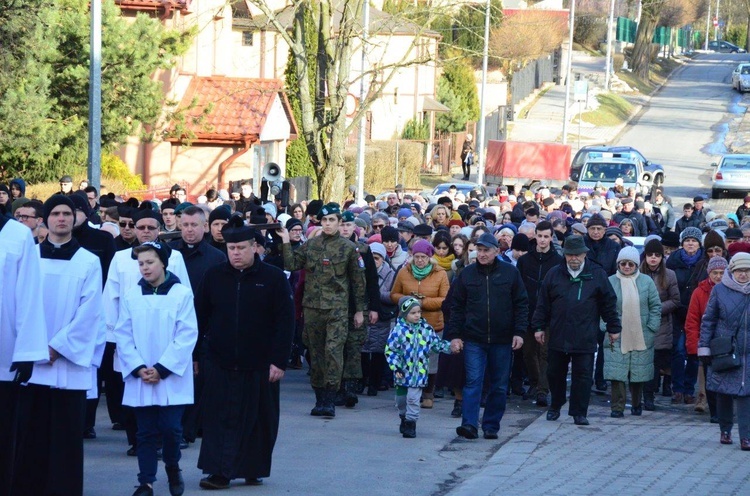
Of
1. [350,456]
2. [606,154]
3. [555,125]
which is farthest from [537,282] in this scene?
[555,125]

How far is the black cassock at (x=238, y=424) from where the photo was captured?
8891 millimetres

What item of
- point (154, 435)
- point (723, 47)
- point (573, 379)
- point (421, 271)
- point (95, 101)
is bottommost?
point (573, 379)

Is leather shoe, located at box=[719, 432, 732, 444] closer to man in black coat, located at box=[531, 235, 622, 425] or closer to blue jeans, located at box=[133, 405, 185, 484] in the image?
man in black coat, located at box=[531, 235, 622, 425]

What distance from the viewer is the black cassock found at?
8.89m

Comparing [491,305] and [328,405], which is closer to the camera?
[491,305]

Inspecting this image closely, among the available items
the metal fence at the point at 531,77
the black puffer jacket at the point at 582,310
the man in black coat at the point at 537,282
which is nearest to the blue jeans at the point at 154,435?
the black puffer jacket at the point at 582,310

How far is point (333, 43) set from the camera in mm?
25469

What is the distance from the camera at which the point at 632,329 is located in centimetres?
1291

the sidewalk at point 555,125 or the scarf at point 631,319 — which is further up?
the sidewalk at point 555,125

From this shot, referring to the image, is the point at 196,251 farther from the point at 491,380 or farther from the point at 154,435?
the point at 491,380

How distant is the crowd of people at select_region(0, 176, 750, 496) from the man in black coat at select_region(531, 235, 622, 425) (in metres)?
0.02

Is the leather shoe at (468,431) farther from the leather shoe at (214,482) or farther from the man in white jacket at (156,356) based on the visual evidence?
the man in white jacket at (156,356)

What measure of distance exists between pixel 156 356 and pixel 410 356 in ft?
10.8

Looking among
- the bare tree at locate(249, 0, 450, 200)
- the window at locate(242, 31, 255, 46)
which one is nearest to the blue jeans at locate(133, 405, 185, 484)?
the bare tree at locate(249, 0, 450, 200)
